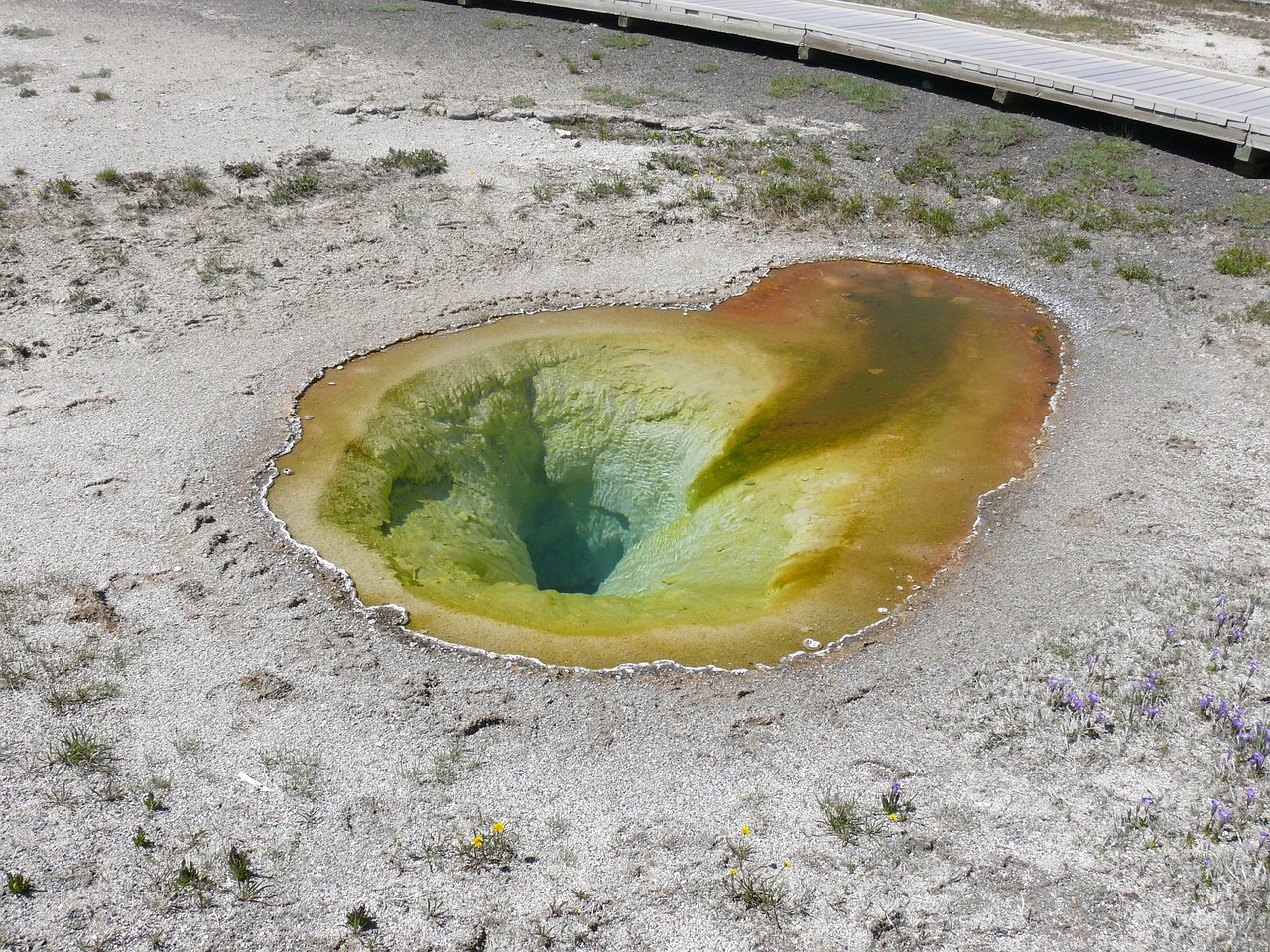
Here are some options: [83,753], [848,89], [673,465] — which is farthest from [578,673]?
[848,89]

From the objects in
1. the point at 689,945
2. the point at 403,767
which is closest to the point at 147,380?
the point at 403,767

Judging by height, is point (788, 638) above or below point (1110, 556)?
below

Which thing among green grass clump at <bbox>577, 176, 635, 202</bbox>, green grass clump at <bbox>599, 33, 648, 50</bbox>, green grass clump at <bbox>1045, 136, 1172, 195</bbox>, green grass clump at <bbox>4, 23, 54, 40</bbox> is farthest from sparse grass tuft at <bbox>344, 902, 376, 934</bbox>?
green grass clump at <bbox>4, 23, 54, 40</bbox>

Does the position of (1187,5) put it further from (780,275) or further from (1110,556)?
(1110,556)

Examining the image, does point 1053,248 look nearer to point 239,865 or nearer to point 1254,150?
point 1254,150

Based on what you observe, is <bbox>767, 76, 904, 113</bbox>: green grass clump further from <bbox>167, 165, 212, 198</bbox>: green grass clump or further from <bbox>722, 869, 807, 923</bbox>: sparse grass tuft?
<bbox>722, 869, 807, 923</bbox>: sparse grass tuft

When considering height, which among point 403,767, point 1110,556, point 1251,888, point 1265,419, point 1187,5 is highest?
point 1187,5

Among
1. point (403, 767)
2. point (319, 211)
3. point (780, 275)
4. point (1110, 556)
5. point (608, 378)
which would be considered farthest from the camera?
point (319, 211)
